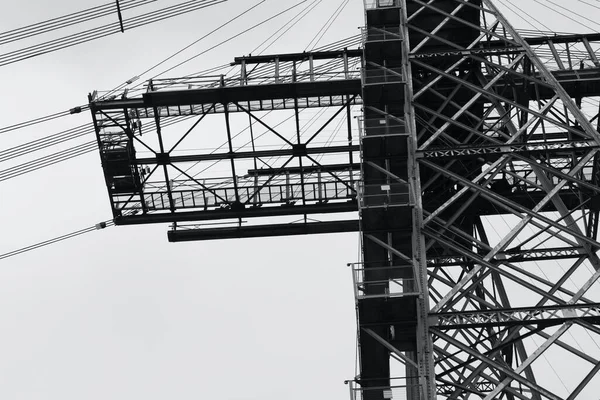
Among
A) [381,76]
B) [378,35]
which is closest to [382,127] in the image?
[381,76]

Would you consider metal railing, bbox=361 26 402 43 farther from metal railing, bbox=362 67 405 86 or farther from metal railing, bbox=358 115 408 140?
metal railing, bbox=358 115 408 140

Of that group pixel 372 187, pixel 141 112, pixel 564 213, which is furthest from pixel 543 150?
pixel 141 112

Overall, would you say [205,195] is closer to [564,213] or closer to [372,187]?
[372,187]

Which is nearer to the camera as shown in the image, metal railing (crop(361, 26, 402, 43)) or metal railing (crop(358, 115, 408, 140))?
metal railing (crop(358, 115, 408, 140))

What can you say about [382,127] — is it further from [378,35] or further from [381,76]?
[378,35]

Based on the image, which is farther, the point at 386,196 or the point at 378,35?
the point at 378,35

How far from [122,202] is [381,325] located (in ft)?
49.3

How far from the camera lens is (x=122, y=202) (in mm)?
39469

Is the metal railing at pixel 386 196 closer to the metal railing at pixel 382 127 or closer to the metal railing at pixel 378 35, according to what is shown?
the metal railing at pixel 382 127

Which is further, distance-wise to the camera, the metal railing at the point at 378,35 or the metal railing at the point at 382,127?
the metal railing at the point at 378,35

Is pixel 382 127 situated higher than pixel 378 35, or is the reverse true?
pixel 378 35

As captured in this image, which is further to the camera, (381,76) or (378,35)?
(378,35)

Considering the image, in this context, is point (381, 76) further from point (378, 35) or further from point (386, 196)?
point (386, 196)

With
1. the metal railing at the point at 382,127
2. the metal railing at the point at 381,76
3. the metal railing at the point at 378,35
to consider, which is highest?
the metal railing at the point at 378,35
